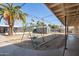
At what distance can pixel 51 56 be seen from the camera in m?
2.42

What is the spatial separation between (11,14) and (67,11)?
2.05 ft

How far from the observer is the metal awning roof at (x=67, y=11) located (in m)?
2.40

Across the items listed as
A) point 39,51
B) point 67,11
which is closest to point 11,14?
point 39,51

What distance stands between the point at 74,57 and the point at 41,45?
39cm

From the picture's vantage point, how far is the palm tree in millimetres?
2385

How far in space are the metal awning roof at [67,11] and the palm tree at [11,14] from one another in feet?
1.04

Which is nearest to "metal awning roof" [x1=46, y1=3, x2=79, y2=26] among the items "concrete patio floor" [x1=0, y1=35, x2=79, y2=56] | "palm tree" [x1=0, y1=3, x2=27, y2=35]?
"concrete patio floor" [x1=0, y1=35, x2=79, y2=56]

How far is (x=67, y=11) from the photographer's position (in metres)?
2.44

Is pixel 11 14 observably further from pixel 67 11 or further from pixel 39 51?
pixel 67 11

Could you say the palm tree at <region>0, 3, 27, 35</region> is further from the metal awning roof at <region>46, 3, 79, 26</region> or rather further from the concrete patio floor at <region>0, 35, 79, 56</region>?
the metal awning roof at <region>46, 3, 79, 26</region>

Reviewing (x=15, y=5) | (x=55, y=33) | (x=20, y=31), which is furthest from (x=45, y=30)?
(x=15, y=5)

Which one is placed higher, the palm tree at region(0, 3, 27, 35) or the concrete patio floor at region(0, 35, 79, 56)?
the palm tree at region(0, 3, 27, 35)

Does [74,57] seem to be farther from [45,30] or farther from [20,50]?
[20,50]

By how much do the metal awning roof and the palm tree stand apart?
1.04 feet
